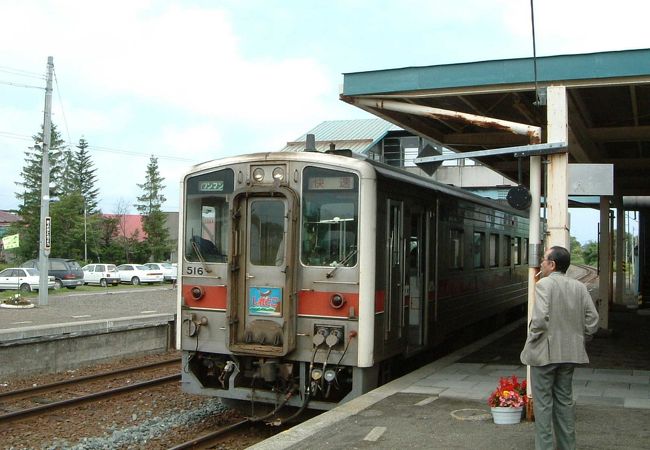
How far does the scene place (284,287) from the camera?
307 inches

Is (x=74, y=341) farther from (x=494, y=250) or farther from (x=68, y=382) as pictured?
(x=494, y=250)

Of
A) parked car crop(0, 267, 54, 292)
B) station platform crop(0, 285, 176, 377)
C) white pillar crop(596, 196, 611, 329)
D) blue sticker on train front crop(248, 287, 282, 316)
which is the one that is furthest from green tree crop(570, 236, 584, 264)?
blue sticker on train front crop(248, 287, 282, 316)

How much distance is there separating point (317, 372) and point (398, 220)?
215 cm

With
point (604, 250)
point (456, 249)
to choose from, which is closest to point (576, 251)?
point (604, 250)

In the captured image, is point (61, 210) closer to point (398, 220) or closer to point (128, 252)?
point (128, 252)

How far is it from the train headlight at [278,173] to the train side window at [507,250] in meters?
8.66

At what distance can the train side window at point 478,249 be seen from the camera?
12789 mm

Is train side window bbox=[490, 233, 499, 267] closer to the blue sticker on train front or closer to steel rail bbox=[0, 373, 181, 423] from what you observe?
steel rail bbox=[0, 373, 181, 423]

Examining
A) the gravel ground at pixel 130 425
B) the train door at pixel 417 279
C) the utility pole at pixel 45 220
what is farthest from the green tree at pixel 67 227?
the train door at pixel 417 279

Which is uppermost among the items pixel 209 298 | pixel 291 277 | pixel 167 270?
pixel 291 277

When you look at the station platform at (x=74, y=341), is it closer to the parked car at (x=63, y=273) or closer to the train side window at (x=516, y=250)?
the train side window at (x=516, y=250)

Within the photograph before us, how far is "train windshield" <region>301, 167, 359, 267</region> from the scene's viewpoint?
7.73 m

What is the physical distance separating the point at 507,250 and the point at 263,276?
29.8ft

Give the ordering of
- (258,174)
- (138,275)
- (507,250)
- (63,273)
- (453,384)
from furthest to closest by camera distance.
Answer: (138,275) → (63,273) → (507,250) → (453,384) → (258,174)
